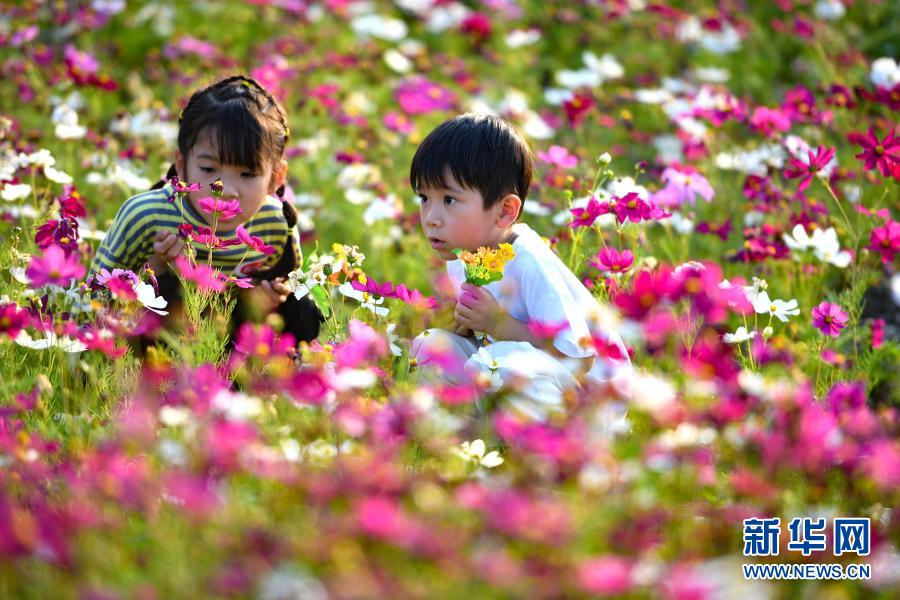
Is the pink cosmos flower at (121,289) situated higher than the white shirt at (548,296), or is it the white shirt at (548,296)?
the pink cosmos flower at (121,289)

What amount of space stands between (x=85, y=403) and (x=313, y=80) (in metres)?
2.75

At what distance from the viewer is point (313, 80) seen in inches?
167

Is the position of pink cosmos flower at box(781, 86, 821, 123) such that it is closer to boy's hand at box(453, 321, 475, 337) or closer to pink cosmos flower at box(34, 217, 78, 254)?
boy's hand at box(453, 321, 475, 337)

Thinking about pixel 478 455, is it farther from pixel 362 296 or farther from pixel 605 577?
pixel 605 577

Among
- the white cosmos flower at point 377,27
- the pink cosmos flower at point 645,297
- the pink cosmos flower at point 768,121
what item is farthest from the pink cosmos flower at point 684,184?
the white cosmos flower at point 377,27

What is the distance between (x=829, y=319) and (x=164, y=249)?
1420mm

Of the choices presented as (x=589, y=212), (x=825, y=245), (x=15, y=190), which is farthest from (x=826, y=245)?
(x=15, y=190)

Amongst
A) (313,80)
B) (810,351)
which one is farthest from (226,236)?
(313,80)

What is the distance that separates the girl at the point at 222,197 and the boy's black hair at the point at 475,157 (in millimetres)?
403

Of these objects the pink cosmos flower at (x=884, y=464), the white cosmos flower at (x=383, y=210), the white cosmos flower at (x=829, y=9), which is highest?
the pink cosmos flower at (x=884, y=464)

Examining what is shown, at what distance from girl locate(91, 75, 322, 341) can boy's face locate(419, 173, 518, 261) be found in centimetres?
40

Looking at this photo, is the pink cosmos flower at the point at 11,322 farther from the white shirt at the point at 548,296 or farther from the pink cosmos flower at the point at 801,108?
the pink cosmos flower at the point at 801,108

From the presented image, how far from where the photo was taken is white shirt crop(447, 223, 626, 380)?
2.06 meters

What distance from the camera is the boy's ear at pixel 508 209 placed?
220 cm
